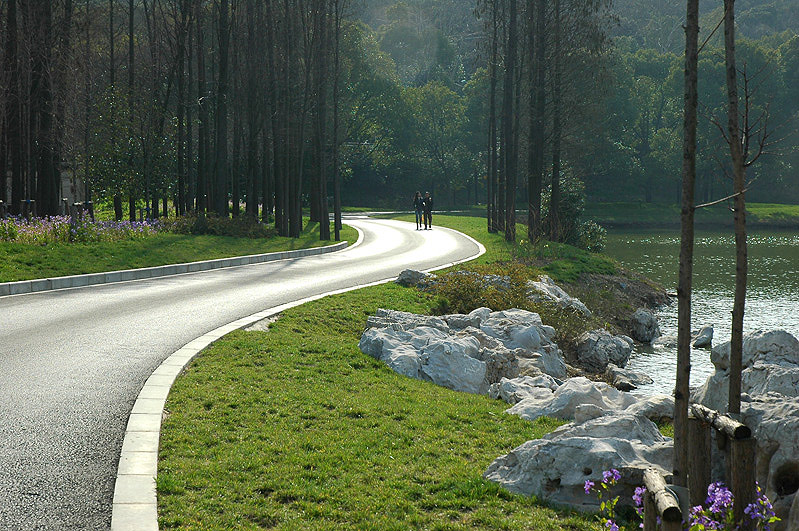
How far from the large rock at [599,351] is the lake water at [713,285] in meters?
0.41

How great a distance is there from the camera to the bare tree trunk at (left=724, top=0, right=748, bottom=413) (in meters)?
4.51

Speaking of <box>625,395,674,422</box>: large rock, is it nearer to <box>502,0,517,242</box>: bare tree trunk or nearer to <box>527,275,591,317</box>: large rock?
<box>527,275,591,317</box>: large rock

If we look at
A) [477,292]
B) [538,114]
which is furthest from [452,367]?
[538,114]

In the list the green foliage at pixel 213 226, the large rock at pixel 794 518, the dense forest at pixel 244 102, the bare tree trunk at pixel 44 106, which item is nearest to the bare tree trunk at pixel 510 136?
the dense forest at pixel 244 102

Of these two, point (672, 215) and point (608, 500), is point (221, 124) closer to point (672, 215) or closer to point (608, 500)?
point (608, 500)

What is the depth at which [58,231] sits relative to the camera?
2214 cm

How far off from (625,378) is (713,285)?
16144 millimetres

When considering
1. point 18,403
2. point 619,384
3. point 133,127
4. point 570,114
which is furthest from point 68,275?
point 570,114

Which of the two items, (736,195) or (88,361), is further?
(88,361)

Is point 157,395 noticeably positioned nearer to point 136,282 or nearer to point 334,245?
point 136,282

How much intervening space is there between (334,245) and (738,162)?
89.1ft

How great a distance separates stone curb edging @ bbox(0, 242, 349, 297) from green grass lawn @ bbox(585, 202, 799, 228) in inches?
2014

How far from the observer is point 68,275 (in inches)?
702

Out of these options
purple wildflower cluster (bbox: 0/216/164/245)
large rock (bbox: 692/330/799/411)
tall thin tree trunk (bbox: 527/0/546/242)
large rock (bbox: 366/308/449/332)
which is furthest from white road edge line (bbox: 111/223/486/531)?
tall thin tree trunk (bbox: 527/0/546/242)
